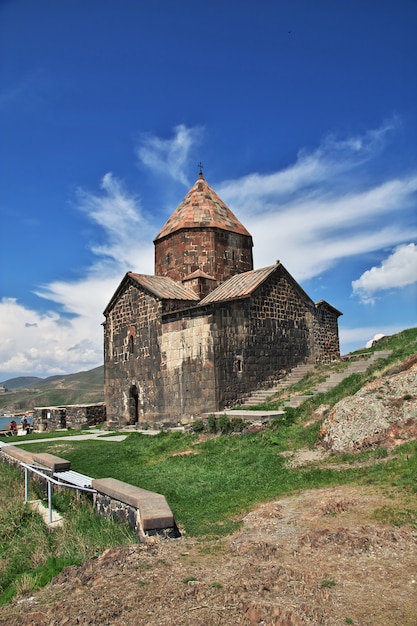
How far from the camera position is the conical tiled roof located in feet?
60.2

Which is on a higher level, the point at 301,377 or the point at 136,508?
the point at 301,377

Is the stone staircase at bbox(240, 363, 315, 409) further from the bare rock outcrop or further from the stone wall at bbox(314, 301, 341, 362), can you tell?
the bare rock outcrop

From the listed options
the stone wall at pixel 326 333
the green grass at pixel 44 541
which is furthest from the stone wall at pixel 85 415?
the green grass at pixel 44 541

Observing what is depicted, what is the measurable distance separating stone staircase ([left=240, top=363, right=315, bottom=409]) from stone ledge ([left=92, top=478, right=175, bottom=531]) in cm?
857

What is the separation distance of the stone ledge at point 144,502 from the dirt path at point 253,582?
0.20m

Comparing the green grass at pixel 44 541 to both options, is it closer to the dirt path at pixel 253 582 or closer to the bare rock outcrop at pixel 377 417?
the dirt path at pixel 253 582

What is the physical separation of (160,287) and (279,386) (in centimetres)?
545

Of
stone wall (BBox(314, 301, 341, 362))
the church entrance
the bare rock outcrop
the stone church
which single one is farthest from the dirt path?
stone wall (BBox(314, 301, 341, 362))

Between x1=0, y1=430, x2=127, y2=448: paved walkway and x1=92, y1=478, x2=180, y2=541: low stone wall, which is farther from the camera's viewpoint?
x1=0, y1=430, x2=127, y2=448: paved walkway

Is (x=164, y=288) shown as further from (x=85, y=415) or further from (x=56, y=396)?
(x=56, y=396)

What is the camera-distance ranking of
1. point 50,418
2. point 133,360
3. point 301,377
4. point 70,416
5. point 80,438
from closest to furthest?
point 80,438
point 301,377
point 133,360
point 70,416
point 50,418

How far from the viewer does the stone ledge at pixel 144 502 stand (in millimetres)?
4543

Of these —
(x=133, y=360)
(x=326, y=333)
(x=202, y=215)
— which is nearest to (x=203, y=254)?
(x=202, y=215)

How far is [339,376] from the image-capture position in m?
13.3
